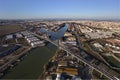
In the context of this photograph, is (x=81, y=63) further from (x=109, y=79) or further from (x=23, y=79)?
(x=23, y=79)

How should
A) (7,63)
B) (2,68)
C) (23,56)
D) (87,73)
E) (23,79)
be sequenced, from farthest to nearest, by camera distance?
(23,56), (7,63), (2,68), (87,73), (23,79)

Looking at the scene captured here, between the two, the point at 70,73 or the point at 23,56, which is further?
the point at 23,56

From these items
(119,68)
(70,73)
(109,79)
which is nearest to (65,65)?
(70,73)

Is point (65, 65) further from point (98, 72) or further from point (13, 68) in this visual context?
point (13, 68)

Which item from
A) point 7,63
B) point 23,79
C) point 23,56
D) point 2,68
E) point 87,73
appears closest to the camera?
point 23,79
